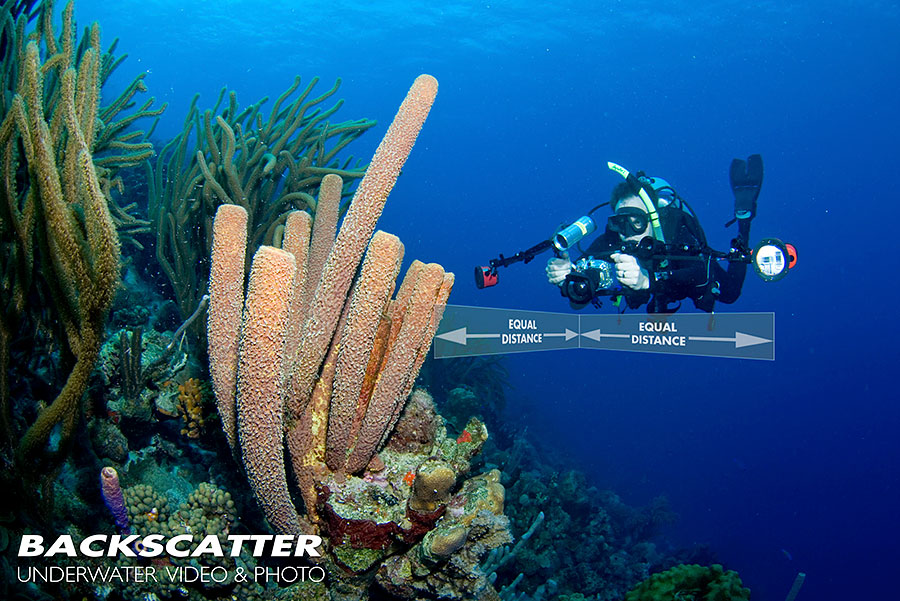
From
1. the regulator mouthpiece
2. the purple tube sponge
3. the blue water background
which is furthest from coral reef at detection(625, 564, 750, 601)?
the blue water background

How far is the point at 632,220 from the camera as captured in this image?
5.85 metres

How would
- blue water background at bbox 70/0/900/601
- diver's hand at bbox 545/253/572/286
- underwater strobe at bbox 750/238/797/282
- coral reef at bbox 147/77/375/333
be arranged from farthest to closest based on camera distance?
blue water background at bbox 70/0/900/601, diver's hand at bbox 545/253/572/286, underwater strobe at bbox 750/238/797/282, coral reef at bbox 147/77/375/333

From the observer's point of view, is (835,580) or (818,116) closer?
(835,580)

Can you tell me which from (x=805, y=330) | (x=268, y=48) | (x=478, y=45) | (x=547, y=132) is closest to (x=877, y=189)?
(x=805, y=330)

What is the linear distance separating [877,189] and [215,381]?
98870mm

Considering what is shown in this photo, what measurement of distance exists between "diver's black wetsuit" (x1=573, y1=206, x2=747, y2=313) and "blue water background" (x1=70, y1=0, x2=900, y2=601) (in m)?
13.2

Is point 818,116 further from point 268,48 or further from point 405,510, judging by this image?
point 405,510

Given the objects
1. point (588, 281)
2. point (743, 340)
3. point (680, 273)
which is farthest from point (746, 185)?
point (588, 281)

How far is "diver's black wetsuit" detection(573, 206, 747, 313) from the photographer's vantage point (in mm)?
5457

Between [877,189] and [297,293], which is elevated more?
[877,189]

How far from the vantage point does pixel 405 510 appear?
206 centimetres

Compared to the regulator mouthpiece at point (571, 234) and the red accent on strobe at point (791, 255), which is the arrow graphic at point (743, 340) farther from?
the regulator mouthpiece at point (571, 234)

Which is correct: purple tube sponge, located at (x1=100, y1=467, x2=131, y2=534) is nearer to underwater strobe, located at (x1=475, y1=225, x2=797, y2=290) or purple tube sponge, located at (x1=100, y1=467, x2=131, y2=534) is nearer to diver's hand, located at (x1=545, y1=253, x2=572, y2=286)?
underwater strobe, located at (x1=475, y1=225, x2=797, y2=290)

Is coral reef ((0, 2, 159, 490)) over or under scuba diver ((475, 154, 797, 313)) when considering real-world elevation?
under
